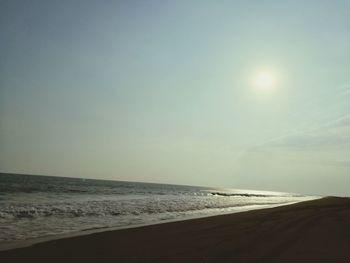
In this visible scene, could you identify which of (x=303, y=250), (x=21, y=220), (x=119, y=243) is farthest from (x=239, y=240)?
(x=21, y=220)

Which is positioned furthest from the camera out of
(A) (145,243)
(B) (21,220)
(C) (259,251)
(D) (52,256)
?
(B) (21,220)

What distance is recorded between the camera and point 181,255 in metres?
9.03

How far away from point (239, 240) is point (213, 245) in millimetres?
1328

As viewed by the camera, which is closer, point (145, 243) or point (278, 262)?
point (278, 262)

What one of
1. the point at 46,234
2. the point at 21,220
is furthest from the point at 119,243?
the point at 21,220

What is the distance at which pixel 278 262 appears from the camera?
27.1ft

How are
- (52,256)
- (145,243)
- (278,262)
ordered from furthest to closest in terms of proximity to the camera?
(145,243) → (52,256) → (278,262)

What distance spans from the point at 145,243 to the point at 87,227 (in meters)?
5.08

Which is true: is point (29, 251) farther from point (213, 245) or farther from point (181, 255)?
point (213, 245)

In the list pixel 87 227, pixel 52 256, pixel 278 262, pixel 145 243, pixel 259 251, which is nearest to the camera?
pixel 278 262

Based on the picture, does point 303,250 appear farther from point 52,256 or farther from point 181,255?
point 52,256

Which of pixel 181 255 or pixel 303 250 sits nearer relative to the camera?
pixel 181 255

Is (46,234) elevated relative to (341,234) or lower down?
lower down

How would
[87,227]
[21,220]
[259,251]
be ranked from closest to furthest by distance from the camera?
[259,251]
[87,227]
[21,220]
